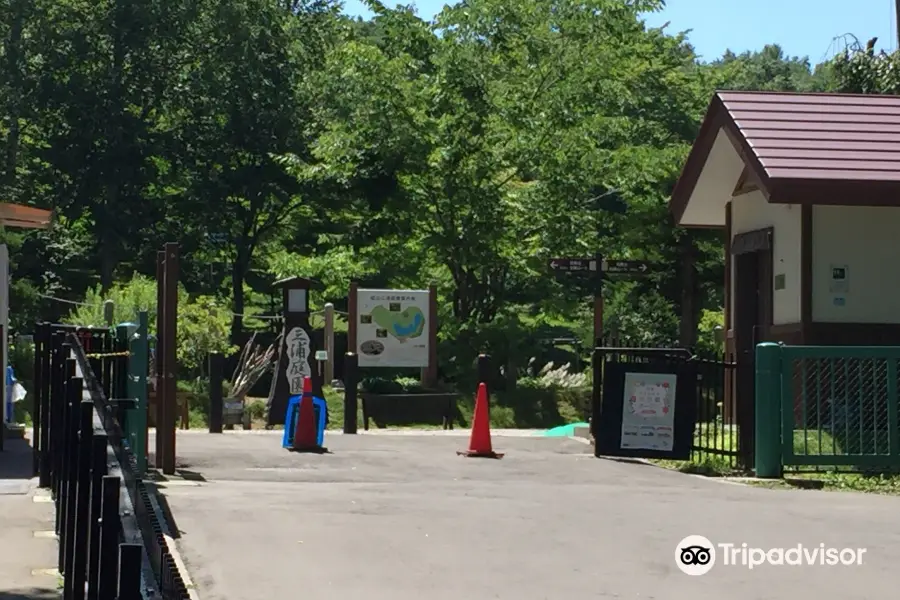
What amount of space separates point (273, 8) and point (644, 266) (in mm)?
18856

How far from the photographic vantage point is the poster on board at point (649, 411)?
53.3ft

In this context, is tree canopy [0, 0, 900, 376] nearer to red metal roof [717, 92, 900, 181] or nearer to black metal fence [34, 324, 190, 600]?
red metal roof [717, 92, 900, 181]

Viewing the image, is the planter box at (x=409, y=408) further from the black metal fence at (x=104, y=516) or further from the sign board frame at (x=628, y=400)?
the black metal fence at (x=104, y=516)

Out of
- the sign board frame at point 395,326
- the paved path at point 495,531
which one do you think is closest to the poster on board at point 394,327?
the sign board frame at point 395,326

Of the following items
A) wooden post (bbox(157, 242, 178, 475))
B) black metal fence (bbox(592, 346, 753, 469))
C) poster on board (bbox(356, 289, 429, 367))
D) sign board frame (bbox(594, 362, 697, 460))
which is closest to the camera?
wooden post (bbox(157, 242, 178, 475))

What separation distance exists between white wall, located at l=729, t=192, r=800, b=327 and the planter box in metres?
7.73

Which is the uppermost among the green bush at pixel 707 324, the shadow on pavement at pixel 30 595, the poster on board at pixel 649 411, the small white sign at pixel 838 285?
the small white sign at pixel 838 285

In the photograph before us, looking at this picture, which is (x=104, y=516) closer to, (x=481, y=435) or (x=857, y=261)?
(x=481, y=435)

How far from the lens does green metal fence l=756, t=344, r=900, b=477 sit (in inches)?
580

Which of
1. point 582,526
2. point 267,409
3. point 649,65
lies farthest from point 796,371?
point 649,65

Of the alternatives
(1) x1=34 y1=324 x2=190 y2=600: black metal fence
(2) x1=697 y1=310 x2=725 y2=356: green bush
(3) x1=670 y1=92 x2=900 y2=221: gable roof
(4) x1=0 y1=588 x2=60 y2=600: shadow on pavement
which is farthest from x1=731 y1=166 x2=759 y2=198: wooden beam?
(2) x1=697 y1=310 x2=725 y2=356: green bush

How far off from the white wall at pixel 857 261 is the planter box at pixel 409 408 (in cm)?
930

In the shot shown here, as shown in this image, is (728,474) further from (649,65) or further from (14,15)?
(14,15)

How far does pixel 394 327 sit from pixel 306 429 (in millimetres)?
9851
